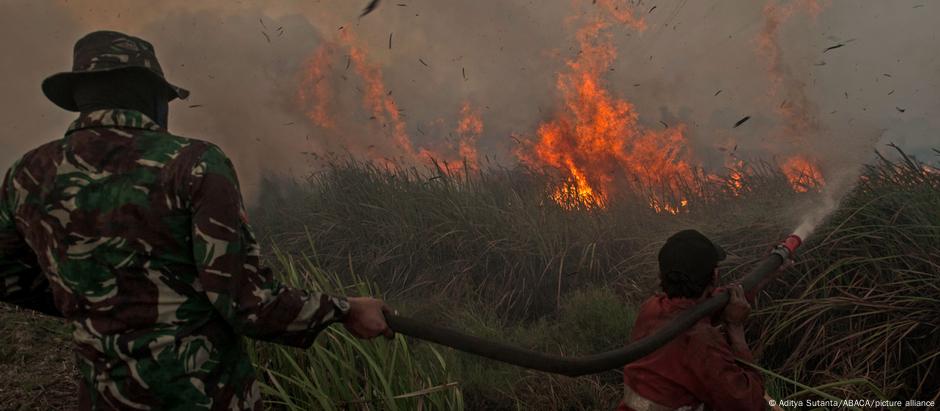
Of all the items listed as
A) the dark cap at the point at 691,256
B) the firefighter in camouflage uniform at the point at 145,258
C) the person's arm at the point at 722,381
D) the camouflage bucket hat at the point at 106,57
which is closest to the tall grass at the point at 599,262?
the person's arm at the point at 722,381

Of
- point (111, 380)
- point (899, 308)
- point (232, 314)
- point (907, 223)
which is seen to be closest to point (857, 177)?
point (907, 223)

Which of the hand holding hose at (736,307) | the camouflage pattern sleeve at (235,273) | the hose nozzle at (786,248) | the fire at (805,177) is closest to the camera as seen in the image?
the camouflage pattern sleeve at (235,273)

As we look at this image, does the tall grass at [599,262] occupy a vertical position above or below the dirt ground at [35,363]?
below

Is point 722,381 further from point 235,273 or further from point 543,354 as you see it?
point 235,273

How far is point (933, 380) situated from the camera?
3027 millimetres

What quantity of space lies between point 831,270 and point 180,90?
3515mm

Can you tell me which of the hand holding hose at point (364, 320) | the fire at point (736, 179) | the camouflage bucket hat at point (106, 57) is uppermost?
the camouflage bucket hat at point (106, 57)

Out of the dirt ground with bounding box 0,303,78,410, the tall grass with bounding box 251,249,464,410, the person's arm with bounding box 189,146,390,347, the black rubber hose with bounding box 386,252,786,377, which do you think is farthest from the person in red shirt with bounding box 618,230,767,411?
the dirt ground with bounding box 0,303,78,410

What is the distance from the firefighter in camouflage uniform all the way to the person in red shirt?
4.10ft

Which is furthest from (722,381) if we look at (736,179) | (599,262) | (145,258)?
(736,179)

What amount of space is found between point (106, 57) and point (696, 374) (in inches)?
81.0

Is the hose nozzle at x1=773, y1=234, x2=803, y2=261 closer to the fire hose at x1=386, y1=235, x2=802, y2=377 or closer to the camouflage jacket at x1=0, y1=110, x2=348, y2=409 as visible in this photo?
the fire hose at x1=386, y1=235, x2=802, y2=377

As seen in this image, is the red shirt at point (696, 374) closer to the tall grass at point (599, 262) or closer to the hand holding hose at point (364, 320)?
the tall grass at point (599, 262)

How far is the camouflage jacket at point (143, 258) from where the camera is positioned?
1.48 m
